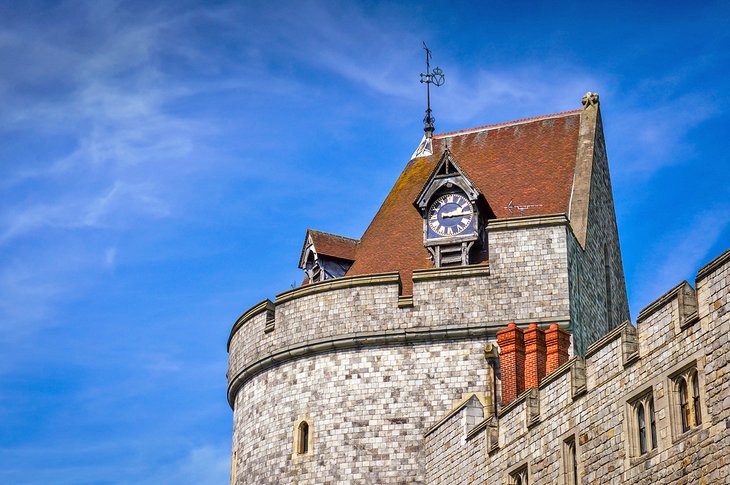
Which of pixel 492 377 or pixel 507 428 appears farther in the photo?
pixel 492 377

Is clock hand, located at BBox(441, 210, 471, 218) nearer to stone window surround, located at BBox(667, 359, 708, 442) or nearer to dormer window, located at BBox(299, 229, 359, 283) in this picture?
dormer window, located at BBox(299, 229, 359, 283)

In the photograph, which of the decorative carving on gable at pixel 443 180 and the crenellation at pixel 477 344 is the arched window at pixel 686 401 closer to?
the crenellation at pixel 477 344

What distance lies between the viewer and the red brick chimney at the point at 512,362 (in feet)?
88.9

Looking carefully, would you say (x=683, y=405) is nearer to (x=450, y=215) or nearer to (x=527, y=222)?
(x=527, y=222)

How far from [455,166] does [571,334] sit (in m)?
5.33

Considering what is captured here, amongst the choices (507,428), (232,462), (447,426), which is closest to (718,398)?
(507,428)

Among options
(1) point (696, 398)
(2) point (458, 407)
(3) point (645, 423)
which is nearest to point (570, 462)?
(3) point (645, 423)

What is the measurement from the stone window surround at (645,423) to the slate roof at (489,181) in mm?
11173

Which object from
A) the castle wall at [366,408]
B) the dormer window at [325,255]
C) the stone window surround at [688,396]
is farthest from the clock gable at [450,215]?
the stone window surround at [688,396]

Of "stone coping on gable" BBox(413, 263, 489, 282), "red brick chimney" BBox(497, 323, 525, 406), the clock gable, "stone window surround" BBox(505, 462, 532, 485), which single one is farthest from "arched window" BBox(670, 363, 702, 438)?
the clock gable

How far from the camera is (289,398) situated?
29.7 meters

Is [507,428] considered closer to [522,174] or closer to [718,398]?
[718,398]

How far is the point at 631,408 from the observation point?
20.7 metres

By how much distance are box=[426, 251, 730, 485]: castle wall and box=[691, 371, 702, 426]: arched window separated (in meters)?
0.14
